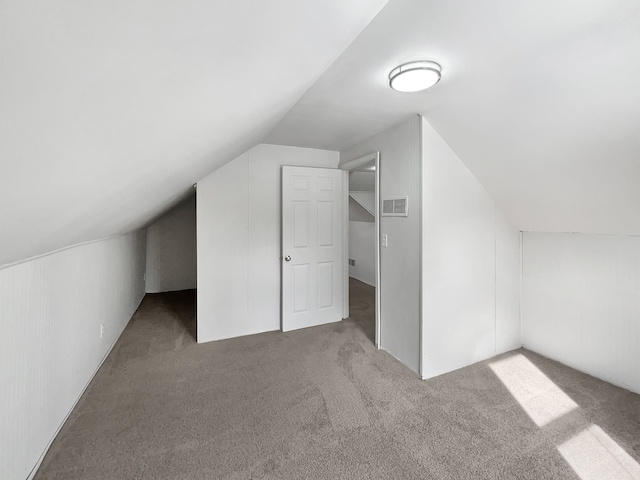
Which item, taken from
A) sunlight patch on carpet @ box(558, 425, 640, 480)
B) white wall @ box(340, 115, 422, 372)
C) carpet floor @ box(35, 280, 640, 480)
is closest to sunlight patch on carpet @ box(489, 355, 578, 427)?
carpet floor @ box(35, 280, 640, 480)

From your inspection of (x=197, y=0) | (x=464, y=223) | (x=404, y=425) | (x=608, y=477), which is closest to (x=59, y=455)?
(x=404, y=425)

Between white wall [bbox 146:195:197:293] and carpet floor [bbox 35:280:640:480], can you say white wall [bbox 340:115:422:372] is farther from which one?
white wall [bbox 146:195:197:293]

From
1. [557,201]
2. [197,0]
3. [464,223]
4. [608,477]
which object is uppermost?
[197,0]

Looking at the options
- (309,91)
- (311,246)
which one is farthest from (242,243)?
(309,91)

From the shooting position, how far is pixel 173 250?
17.7 feet

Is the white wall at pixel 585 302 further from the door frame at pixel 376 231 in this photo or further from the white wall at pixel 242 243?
the white wall at pixel 242 243

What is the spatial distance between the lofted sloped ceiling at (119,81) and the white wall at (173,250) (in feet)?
13.7

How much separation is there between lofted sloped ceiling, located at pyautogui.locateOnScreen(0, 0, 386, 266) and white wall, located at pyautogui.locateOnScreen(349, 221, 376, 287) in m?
4.33

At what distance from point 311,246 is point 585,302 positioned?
263 cm

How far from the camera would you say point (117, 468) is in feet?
4.94

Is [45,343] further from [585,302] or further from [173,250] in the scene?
[173,250]

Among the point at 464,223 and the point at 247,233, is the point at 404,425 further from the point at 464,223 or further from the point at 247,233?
the point at 247,233

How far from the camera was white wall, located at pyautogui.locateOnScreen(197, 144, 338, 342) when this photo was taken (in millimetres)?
3045

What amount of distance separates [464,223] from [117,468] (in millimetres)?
2916
